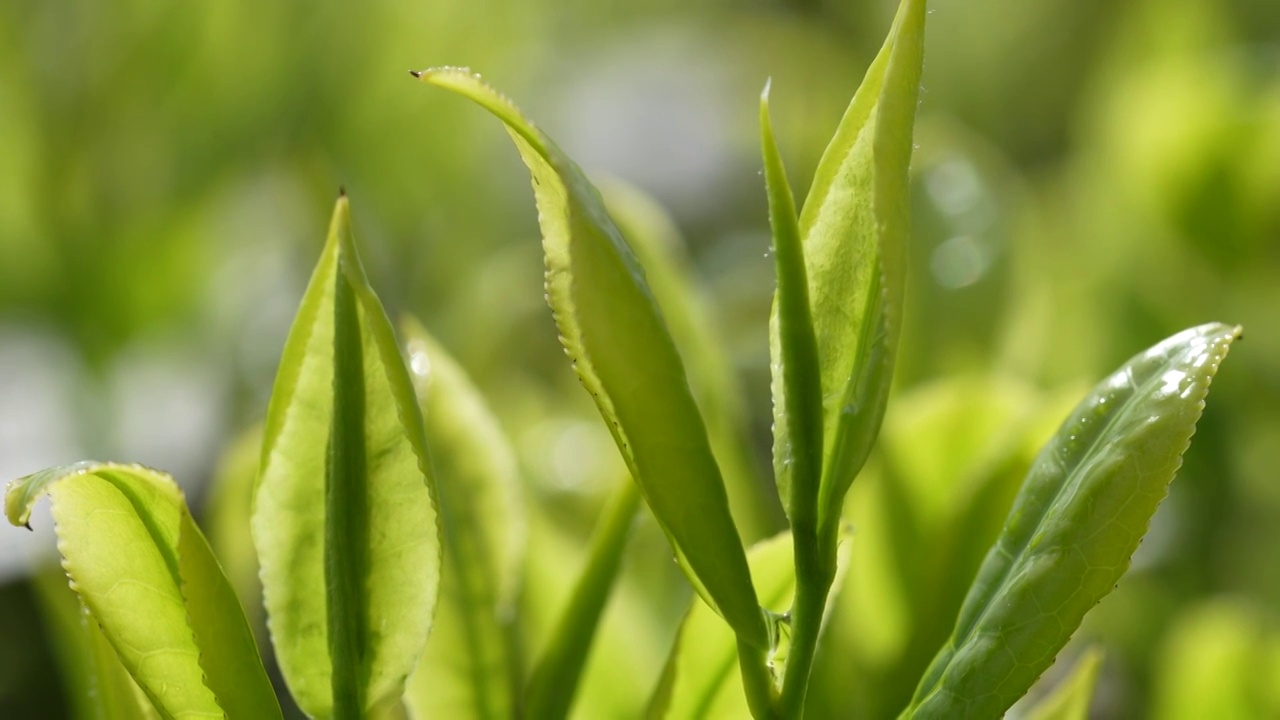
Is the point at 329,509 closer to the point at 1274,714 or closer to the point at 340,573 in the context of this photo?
the point at 340,573

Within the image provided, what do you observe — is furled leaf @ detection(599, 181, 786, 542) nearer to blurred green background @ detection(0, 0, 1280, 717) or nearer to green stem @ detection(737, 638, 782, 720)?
blurred green background @ detection(0, 0, 1280, 717)

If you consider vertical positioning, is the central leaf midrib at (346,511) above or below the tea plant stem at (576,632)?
above

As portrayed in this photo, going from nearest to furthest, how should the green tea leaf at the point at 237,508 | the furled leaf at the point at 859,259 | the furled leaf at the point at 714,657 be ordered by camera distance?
1. the furled leaf at the point at 859,259
2. the furled leaf at the point at 714,657
3. the green tea leaf at the point at 237,508

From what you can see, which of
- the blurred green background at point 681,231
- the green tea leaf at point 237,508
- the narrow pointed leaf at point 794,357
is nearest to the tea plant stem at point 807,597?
the narrow pointed leaf at point 794,357

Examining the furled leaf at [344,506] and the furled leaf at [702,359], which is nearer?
the furled leaf at [344,506]

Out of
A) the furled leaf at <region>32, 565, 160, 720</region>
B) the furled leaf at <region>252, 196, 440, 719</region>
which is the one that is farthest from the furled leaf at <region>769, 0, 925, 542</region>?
the furled leaf at <region>32, 565, 160, 720</region>

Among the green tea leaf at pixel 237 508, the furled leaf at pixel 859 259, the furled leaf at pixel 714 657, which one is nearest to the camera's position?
the furled leaf at pixel 859 259

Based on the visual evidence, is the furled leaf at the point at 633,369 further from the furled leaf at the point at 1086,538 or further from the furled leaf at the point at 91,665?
the furled leaf at the point at 91,665

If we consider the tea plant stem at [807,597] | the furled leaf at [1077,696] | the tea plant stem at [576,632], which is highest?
the tea plant stem at [807,597]
